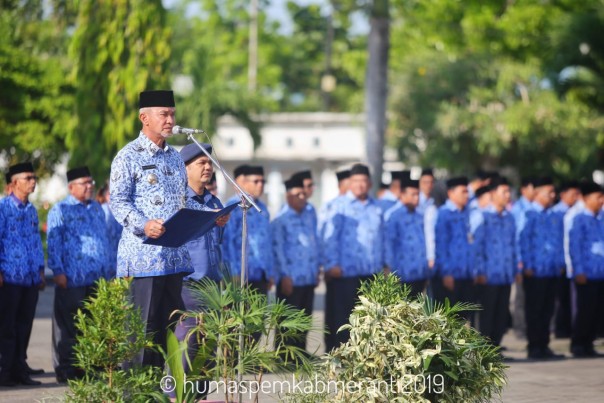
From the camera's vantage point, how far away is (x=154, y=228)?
817cm

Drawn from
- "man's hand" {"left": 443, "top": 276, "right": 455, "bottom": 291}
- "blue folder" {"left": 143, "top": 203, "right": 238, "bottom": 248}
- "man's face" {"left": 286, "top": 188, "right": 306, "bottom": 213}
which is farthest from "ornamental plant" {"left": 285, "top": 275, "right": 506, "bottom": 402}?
"man's hand" {"left": 443, "top": 276, "right": 455, "bottom": 291}

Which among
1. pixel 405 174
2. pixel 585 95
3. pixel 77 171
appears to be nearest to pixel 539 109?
pixel 585 95

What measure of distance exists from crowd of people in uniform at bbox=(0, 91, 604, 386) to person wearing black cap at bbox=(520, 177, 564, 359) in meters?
0.02

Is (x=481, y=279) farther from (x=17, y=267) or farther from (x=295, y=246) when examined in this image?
(x=17, y=267)

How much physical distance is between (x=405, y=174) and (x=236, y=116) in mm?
26563

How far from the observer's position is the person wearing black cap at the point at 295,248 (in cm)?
1364

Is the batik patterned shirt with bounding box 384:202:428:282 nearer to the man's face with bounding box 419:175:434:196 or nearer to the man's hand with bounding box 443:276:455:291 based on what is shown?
the man's hand with bounding box 443:276:455:291

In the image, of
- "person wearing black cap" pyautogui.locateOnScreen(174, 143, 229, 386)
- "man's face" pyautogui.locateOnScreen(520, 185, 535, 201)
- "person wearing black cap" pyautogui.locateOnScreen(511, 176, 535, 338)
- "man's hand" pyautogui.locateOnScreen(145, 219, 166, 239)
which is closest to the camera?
"man's hand" pyautogui.locateOnScreen(145, 219, 166, 239)

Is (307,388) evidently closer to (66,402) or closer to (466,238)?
(66,402)

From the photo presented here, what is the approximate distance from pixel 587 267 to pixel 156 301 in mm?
8070

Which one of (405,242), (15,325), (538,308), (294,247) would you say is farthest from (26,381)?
(538,308)

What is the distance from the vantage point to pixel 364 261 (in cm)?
1394

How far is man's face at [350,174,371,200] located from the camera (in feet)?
45.9

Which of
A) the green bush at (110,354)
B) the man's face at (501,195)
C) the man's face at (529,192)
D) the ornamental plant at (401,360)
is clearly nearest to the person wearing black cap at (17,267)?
the green bush at (110,354)
